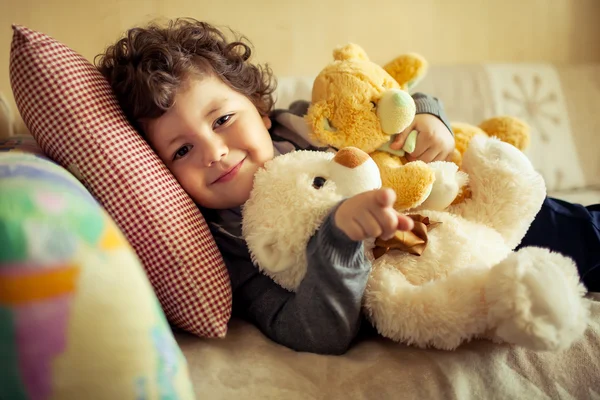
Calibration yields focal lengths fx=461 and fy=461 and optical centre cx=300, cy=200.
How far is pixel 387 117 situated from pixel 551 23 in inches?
53.6

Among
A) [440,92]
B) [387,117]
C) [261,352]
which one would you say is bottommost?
[261,352]

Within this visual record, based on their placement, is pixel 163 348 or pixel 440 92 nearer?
pixel 163 348

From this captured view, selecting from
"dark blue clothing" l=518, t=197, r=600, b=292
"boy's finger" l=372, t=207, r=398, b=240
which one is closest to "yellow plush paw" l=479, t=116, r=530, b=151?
"dark blue clothing" l=518, t=197, r=600, b=292

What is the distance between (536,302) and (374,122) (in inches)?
15.9

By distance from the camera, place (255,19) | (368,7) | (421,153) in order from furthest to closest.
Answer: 1. (368,7)
2. (255,19)
3. (421,153)

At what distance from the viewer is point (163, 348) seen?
1.62 feet

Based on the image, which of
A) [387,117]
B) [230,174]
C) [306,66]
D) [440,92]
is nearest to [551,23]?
[440,92]

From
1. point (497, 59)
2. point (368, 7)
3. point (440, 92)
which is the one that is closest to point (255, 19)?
point (368, 7)

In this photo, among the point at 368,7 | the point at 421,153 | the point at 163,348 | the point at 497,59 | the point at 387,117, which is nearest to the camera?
the point at 163,348

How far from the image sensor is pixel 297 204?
2.20 ft

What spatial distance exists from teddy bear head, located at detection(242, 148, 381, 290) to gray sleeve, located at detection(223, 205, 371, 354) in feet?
0.07

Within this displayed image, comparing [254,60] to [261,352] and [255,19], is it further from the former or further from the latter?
[261,352]

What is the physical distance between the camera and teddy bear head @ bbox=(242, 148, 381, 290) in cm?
67

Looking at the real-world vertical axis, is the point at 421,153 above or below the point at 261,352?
above
